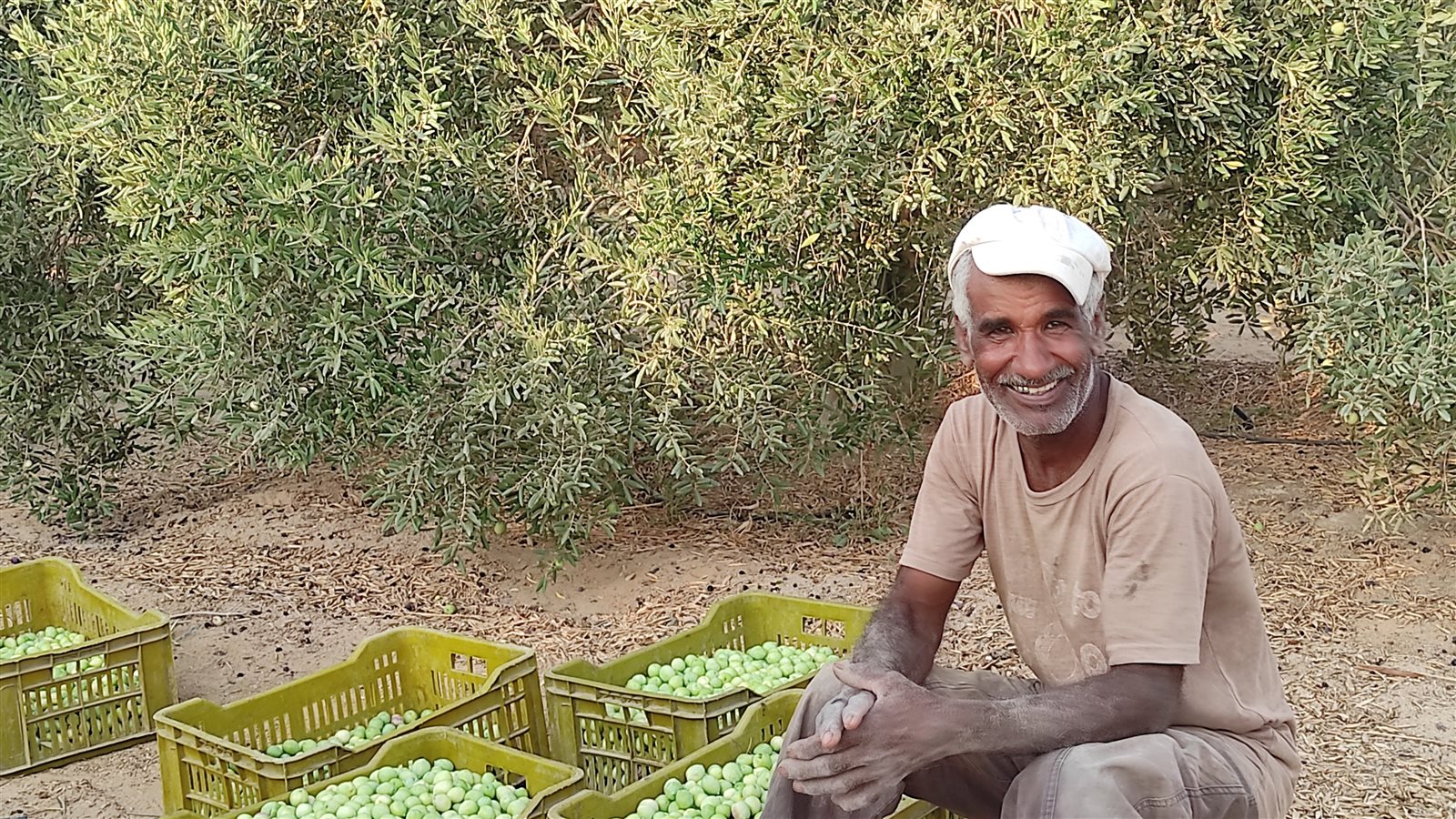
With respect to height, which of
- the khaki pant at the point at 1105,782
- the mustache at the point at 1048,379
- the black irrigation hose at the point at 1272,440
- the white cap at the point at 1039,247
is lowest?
the black irrigation hose at the point at 1272,440

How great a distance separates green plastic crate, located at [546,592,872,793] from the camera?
3.65 m

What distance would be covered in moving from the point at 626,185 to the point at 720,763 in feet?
7.13

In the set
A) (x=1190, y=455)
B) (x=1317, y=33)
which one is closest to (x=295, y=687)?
(x=1190, y=455)

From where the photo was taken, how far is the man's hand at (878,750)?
7.68 feet

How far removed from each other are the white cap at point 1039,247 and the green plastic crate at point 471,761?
156 centimetres

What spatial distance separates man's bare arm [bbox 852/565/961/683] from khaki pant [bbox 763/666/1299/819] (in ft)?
0.60

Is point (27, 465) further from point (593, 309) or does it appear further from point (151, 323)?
point (593, 309)

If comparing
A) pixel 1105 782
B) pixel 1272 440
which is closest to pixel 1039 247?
pixel 1105 782

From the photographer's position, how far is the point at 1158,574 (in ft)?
7.86

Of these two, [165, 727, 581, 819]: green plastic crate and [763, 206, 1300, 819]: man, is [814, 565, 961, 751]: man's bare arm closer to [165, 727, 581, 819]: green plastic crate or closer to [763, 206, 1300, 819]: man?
[763, 206, 1300, 819]: man

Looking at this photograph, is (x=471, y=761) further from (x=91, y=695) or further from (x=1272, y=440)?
(x=1272, y=440)

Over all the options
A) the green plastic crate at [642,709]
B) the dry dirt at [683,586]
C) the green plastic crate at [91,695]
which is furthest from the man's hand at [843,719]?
the green plastic crate at [91,695]

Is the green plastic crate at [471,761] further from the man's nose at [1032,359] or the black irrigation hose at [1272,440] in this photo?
the black irrigation hose at [1272,440]

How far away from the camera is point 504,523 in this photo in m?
5.58
